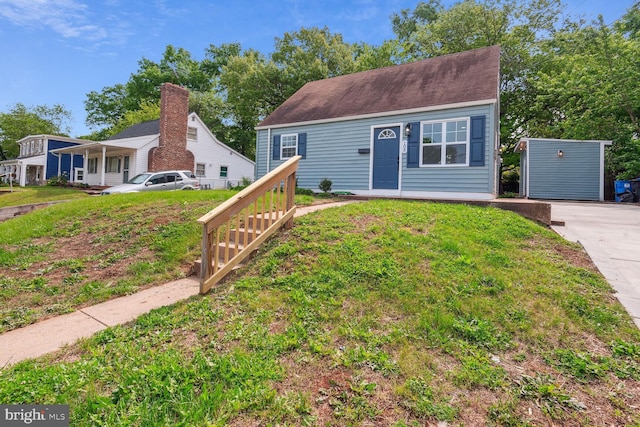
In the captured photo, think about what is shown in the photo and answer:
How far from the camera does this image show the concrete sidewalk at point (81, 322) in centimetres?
258

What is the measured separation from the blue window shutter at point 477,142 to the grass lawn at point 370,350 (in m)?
5.50

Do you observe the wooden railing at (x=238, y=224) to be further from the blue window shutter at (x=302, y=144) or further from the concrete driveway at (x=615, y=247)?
the blue window shutter at (x=302, y=144)

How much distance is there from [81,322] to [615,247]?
280 inches

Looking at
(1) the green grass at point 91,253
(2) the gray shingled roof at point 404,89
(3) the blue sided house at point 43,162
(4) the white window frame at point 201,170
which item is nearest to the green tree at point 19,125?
(3) the blue sided house at point 43,162

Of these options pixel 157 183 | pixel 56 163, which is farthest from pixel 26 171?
pixel 157 183

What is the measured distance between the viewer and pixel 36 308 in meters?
3.47

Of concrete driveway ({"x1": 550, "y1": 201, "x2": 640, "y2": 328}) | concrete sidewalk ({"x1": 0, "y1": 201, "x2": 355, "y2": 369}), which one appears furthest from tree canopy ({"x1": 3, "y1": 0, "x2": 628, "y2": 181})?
concrete sidewalk ({"x1": 0, "y1": 201, "x2": 355, "y2": 369})

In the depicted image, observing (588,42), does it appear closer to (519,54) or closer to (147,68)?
(519,54)

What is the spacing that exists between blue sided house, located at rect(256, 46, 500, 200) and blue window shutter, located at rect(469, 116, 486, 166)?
26 mm

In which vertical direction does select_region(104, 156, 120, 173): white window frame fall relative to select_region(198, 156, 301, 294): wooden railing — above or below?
above

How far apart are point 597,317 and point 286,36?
27019 millimetres

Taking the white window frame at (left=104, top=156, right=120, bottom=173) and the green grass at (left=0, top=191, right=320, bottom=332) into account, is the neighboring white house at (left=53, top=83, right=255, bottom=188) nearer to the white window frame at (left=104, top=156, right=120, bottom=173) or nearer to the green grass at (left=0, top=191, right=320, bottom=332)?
the white window frame at (left=104, top=156, right=120, bottom=173)

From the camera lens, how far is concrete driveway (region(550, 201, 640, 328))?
327 cm

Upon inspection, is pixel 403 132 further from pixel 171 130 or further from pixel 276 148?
pixel 171 130
